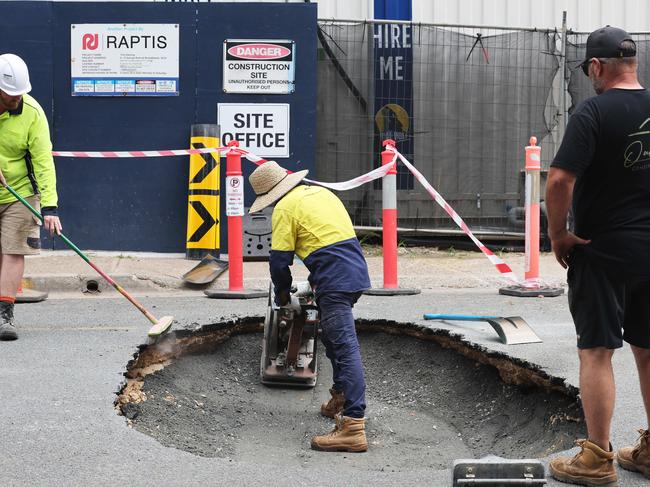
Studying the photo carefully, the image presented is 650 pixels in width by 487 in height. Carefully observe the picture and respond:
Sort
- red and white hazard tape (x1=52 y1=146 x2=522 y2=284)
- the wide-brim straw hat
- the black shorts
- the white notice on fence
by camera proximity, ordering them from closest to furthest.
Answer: the black shorts
the wide-brim straw hat
the white notice on fence
red and white hazard tape (x1=52 y1=146 x2=522 y2=284)

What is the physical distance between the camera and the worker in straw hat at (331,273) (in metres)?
5.03

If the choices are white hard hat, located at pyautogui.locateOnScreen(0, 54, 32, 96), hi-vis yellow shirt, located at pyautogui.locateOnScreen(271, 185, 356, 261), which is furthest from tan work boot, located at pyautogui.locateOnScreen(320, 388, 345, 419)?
white hard hat, located at pyautogui.locateOnScreen(0, 54, 32, 96)

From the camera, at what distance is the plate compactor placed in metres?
5.91

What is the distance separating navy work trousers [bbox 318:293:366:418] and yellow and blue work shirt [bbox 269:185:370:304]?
76mm

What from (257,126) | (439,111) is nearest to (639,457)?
(257,126)

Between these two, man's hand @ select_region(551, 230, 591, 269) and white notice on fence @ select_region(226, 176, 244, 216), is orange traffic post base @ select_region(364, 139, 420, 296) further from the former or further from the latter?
man's hand @ select_region(551, 230, 591, 269)

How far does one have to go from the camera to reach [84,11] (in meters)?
10.5

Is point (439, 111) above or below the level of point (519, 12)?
below

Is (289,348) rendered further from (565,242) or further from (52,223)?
(565,242)

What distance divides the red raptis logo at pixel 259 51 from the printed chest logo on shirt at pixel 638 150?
7372 mm

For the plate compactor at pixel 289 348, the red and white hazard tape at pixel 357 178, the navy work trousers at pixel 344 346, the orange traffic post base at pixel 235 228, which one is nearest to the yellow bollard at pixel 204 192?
the red and white hazard tape at pixel 357 178

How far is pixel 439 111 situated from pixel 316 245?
6.65 metres

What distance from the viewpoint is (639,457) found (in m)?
3.91

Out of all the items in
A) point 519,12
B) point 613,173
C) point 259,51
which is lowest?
point 613,173
